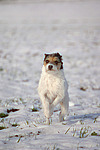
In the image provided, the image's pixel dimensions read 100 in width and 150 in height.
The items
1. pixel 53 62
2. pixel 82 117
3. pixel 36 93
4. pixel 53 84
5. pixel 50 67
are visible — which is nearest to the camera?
pixel 50 67

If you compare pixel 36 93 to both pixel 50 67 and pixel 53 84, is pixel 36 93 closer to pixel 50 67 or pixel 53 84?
pixel 53 84

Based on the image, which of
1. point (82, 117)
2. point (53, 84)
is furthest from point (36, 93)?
point (53, 84)

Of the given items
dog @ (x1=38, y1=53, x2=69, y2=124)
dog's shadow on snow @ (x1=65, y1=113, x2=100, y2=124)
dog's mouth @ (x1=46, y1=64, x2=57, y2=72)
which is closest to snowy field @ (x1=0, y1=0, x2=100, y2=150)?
dog's shadow on snow @ (x1=65, y1=113, x2=100, y2=124)

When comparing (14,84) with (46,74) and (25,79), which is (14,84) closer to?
(25,79)

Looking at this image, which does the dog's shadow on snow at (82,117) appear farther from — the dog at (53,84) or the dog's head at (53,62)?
the dog's head at (53,62)

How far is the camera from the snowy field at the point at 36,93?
3988 millimetres

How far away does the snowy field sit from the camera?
3988 mm

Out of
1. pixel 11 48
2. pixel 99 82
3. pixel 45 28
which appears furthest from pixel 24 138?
pixel 45 28

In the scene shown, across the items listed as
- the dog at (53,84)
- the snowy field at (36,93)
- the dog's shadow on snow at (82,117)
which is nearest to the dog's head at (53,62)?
the dog at (53,84)

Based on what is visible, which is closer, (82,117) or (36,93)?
(82,117)

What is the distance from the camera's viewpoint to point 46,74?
5.04 metres

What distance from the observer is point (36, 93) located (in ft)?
29.6

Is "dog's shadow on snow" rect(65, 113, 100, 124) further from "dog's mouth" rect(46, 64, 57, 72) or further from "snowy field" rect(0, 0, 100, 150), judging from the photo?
"dog's mouth" rect(46, 64, 57, 72)

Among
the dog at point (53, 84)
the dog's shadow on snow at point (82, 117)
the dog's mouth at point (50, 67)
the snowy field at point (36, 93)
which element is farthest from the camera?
the dog's shadow on snow at point (82, 117)
